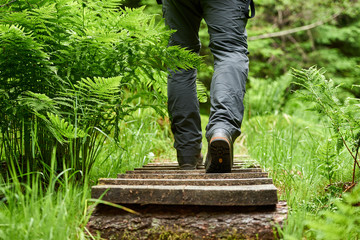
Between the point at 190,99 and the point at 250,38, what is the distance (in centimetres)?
631

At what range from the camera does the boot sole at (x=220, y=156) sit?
6.10ft

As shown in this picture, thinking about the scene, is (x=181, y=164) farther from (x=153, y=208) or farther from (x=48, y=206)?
(x=48, y=206)

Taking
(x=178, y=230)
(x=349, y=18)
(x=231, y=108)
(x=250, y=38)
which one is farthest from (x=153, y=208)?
(x=349, y=18)

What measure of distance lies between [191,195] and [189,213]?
0.30 ft

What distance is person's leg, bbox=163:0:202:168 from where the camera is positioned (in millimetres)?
2461

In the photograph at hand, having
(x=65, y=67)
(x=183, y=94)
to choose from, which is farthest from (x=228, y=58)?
(x=65, y=67)

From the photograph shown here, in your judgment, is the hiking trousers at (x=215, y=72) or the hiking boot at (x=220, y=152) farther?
the hiking trousers at (x=215, y=72)

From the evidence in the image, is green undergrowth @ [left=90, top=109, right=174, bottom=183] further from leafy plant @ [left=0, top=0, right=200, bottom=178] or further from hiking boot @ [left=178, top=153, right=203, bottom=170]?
hiking boot @ [left=178, top=153, right=203, bottom=170]

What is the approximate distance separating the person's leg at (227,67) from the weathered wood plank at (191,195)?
53 cm

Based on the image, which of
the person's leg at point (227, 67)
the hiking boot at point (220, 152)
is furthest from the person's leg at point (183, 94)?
the hiking boot at point (220, 152)

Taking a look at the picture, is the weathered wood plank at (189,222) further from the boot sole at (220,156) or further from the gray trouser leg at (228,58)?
the gray trouser leg at (228,58)

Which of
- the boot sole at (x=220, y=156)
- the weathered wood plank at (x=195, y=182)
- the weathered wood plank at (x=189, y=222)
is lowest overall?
the weathered wood plank at (x=189, y=222)

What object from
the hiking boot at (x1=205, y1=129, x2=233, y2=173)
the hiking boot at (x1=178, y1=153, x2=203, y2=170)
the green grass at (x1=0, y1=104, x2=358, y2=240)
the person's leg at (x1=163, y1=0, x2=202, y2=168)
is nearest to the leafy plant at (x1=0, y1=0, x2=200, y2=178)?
the green grass at (x1=0, y1=104, x2=358, y2=240)

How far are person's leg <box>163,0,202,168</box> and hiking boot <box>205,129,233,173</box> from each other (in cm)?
51
